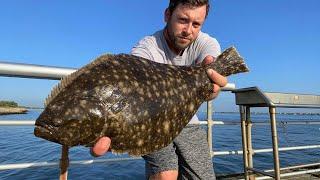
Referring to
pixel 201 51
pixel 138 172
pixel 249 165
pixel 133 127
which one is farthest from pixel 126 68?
pixel 138 172

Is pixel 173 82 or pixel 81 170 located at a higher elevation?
pixel 173 82

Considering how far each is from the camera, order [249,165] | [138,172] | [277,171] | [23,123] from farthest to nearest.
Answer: [138,172] → [249,165] → [277,171] → [23,123]

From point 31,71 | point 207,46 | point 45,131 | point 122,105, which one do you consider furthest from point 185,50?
point 45,131

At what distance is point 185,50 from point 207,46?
0.66 ft

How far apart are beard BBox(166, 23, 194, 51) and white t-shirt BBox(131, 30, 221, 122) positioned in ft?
0.27

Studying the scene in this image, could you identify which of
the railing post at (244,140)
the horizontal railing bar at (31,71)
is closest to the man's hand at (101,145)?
the horizontal railing bar at (31,71)

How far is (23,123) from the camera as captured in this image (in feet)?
9.94

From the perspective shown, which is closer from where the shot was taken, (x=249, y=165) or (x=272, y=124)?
(x=272, y=124)

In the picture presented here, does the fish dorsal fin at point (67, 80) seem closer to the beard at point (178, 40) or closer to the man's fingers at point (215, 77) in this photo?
the man's fingers at point (215, 77)

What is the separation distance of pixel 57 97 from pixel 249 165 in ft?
11.9

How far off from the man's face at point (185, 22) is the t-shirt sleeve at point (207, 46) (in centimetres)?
15

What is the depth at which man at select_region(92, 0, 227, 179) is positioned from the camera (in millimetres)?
2789

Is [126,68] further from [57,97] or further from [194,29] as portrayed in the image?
[194,29]

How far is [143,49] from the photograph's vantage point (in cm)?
290
